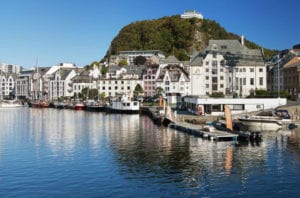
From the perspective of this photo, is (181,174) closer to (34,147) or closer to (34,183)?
(34,183)

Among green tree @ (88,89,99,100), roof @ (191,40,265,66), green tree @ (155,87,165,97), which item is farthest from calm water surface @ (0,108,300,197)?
green tree @ (88,89,99,100)

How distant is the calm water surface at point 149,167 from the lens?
3198 centimetres

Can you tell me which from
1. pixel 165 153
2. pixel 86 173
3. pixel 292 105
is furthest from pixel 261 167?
pixel 292 105

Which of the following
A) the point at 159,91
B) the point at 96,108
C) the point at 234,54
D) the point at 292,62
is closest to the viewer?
the point at 234,54

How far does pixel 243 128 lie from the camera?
222ft

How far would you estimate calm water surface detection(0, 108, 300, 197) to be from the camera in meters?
32.0

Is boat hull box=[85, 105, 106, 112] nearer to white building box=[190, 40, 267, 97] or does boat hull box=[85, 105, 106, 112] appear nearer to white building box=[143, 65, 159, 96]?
white building box=[143, 65, 159, 96]

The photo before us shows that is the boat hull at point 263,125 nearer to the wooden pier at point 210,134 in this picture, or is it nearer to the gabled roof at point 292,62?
the wooden pier at point 210,134

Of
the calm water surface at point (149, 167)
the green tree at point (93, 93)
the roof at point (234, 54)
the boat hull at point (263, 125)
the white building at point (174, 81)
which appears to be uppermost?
the roof at point (234, 54)

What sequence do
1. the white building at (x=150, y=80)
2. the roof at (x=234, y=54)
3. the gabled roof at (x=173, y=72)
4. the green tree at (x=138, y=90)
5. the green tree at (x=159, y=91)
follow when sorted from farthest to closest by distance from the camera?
1. the white building at (x=150, y=80)
2. the green tree at (x=138, y=90)
3. the gabled roof at (x=173, y=72)
4. the green tree at (x=159, y=91)
5. the roof at (x=234, y=54)

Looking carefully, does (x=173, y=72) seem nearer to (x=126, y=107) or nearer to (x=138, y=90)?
(x=138, y=90)

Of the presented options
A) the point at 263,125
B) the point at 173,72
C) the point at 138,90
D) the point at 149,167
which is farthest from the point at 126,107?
the point at 149,167

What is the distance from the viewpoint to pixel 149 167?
1558 inches

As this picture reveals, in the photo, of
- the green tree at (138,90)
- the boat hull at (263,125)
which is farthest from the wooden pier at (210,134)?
the green tree at (138,90)
